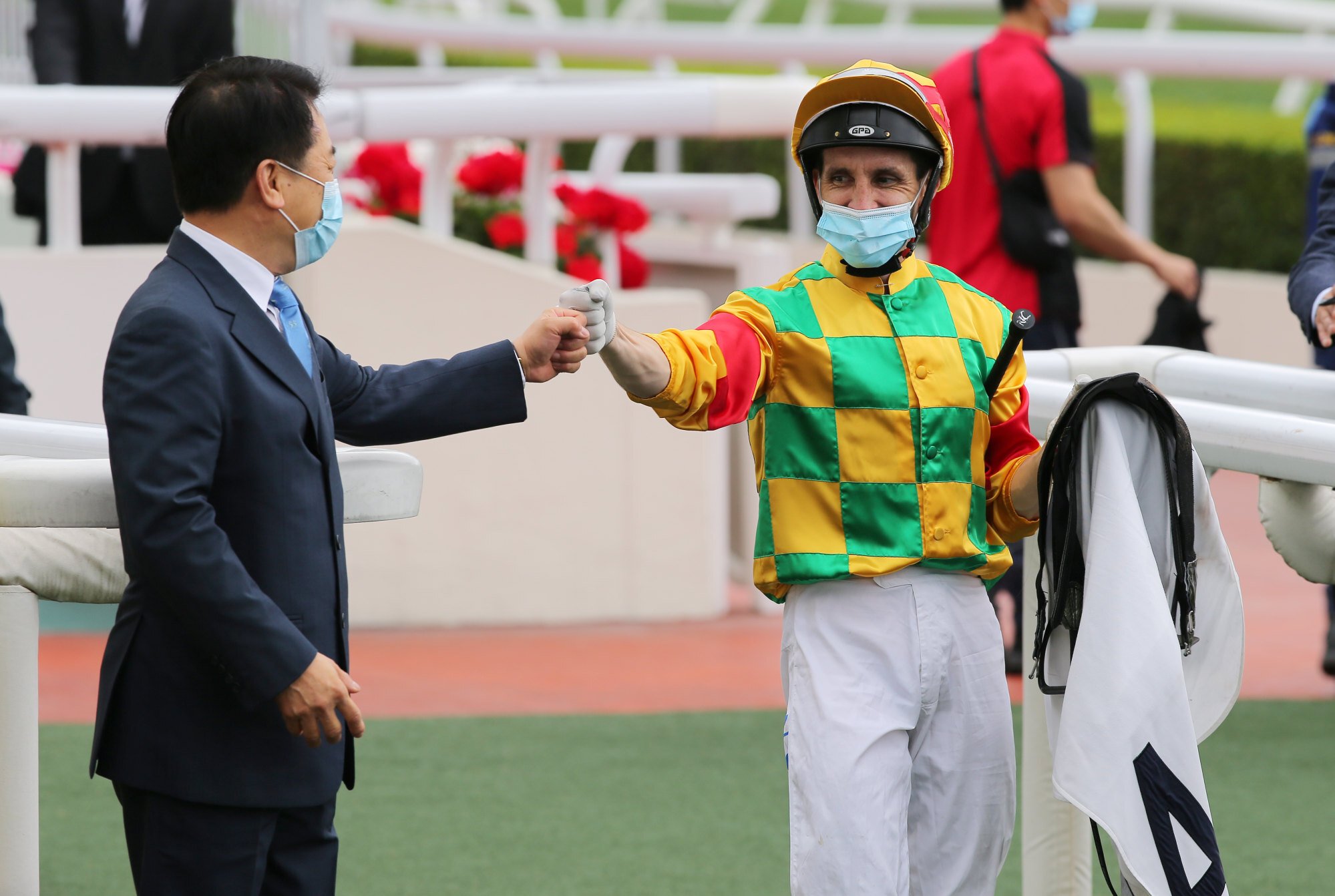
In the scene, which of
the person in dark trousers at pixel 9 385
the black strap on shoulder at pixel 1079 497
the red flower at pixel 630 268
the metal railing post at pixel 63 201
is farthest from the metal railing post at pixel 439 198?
the black strap on shoulder at pixel 1079 497

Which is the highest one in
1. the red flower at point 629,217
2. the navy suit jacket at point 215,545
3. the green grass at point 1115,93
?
the green grass at point 1115,93

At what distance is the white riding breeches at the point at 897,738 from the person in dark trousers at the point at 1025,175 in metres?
2.53

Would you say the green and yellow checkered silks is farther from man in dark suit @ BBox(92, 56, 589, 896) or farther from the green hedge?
the green hedge

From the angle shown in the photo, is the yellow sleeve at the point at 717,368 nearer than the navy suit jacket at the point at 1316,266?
Yes

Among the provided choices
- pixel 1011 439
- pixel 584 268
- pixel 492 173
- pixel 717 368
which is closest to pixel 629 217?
pixel 584 268

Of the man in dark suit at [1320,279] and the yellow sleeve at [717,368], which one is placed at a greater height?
the man in dark suit at [1320,279]

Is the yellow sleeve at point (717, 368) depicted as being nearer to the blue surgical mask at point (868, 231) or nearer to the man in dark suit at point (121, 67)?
the blue surgical mask at point (868, 231)

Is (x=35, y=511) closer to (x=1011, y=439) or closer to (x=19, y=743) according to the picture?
(x=19, y=743)

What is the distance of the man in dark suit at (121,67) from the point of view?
6340 millimetres

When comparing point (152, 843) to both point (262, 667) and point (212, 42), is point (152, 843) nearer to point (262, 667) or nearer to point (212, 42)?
point (262, 667)

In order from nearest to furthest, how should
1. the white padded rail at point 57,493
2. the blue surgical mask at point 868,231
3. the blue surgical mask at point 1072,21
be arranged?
the white padded rail at point 57,493
the blue surgical mask at point 868,231
the blue surgical mask at point 1072,21

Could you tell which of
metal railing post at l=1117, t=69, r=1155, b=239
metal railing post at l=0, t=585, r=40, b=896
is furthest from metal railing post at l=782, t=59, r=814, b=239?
metal railing post at l=0, t=585, r=40, b=896

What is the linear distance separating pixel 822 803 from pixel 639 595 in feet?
12.4

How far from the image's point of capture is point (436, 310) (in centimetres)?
624
